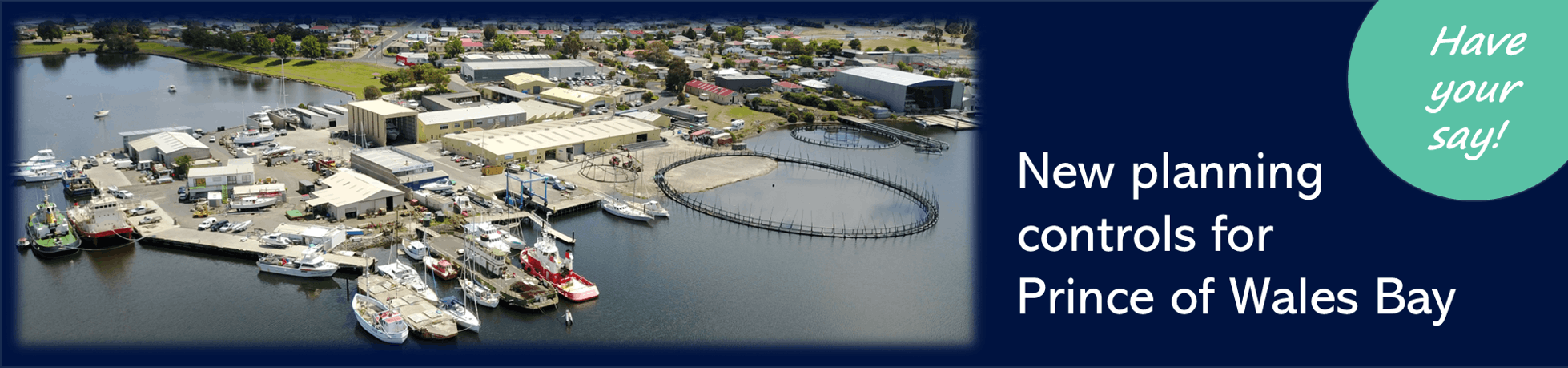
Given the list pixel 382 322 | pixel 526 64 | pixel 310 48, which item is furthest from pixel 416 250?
pixel 310 48

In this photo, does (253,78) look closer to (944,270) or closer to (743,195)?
(743,195)

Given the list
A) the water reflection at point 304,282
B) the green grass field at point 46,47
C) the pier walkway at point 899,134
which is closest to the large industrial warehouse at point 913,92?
the pier walkway at point 899,134

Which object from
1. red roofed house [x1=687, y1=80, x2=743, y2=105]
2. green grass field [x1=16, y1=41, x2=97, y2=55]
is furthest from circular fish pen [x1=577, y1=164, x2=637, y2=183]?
green grass field [x1=16, y1=41, x2=97, y2=55]

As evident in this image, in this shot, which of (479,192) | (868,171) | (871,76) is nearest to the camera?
(479,192)

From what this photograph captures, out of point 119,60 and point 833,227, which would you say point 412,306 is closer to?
point 833,227

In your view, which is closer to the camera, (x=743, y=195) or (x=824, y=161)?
(x=743, y=195)

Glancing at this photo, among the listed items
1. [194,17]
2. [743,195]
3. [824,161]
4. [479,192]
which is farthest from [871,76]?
[194,17]
